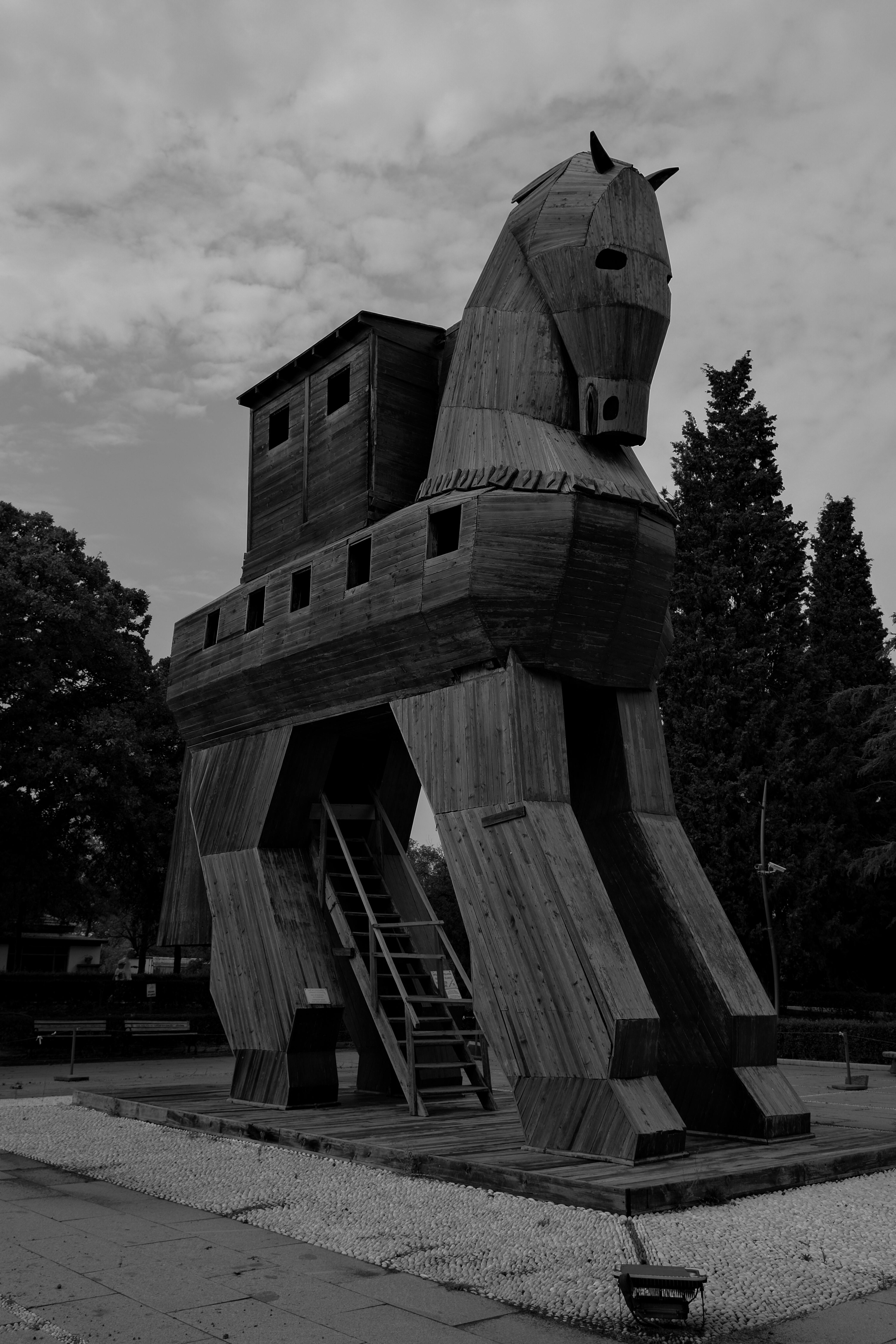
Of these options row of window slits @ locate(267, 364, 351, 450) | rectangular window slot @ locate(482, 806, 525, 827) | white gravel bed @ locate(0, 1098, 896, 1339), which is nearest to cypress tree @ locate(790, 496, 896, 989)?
row of window slits @ locate(267, 364, 351, 450)

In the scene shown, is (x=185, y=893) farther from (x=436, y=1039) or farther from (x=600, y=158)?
(x=600, y=158)

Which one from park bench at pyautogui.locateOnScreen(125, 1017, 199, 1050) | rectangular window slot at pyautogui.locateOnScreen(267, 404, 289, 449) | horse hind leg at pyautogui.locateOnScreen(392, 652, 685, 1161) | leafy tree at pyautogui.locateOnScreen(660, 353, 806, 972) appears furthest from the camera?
leafy tree at pyautogui.locateOnScreen(660, 353, 806, 972)

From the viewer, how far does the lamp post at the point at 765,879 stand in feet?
95.4

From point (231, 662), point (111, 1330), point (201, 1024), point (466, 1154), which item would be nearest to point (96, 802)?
point (201, 1024)

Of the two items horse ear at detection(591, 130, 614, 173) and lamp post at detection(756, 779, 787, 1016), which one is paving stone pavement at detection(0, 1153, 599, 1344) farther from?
lamp post at detection(756, 779, 787, 1016)

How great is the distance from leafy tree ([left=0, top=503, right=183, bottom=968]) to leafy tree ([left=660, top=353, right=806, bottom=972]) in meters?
13.5

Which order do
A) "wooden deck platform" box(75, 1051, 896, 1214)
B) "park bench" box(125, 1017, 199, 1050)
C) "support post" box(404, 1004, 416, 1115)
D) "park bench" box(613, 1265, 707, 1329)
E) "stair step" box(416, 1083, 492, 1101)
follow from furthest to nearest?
"park bench" box(125, 1017, 199, 1050), "stair step" box(416, 1083, 492, 1101), "support post" box(404, 1004, 416, 1115), "wooden deck platform" box(75, 1051, 896, 1214), "park bench" box(613, 1265, 707, 1329)

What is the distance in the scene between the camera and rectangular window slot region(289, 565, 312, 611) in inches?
531

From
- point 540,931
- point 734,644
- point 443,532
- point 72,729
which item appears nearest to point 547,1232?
point 540,931

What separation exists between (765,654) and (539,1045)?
24.3m

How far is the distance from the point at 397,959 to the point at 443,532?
5152mm

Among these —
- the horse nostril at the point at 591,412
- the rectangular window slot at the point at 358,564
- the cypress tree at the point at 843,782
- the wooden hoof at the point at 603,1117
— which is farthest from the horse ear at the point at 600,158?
the cypress tree at the point at 843,782

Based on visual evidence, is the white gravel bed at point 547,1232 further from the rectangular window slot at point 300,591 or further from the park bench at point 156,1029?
the park bench at point 156,1029

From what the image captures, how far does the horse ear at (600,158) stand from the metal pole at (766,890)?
20288mm
